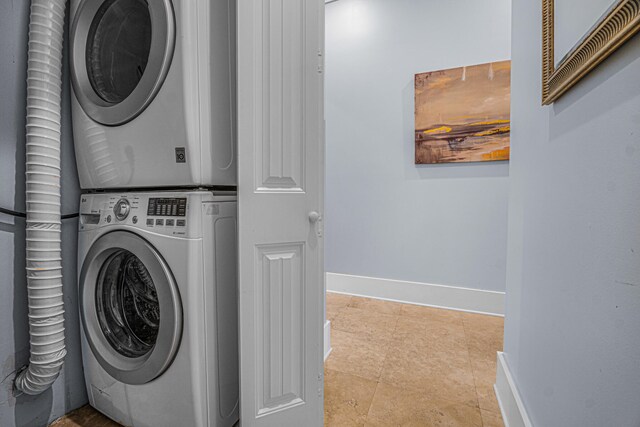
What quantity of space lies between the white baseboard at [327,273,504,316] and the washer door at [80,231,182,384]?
5.59 ft

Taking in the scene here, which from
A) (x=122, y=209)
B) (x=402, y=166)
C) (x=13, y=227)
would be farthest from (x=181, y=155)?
(x=402, y=166)

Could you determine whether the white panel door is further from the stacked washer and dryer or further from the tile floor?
the tile floor

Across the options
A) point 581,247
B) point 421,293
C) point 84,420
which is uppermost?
point 581,247

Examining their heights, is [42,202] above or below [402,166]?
below

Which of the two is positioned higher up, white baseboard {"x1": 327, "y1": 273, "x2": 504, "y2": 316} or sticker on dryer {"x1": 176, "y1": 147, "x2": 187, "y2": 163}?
sticker on dryer {"x1": 176, "y1": 147, "x2": 187, "y2": 163}

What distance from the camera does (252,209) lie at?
897 mm

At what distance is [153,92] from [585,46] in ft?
3.63

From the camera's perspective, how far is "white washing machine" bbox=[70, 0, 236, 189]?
0.86m

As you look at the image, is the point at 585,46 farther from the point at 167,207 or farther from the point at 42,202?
the point at 42,202

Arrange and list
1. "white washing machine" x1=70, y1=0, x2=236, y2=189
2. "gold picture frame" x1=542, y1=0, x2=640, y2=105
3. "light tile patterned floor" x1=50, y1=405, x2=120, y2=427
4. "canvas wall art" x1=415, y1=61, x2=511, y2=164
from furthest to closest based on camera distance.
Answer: "canvas wall art" x1=415, y1=61, x2=511, y2=164 → "light tile patterned floor" x1=50, y1=405, x2=120, y2=427 → "white washing machine" x1=70, y1=0, x2=236, y2=189 → "gold picture frame" x1=542, y1=0, x2=640, y2=105

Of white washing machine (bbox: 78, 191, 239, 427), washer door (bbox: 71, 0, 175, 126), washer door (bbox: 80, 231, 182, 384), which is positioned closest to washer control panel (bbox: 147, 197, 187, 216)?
white washing machine (bbox: 78, 191, 239, 427)

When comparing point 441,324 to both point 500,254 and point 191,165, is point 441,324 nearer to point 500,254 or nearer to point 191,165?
point 500,254

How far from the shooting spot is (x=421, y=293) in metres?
2.26

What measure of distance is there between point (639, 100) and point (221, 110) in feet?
3.21
